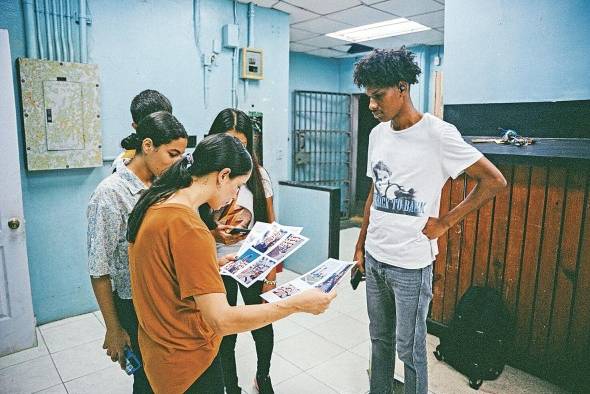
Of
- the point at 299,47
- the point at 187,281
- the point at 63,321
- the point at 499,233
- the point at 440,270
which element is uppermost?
the point at 299,47

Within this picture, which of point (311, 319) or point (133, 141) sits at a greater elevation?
point (133, 141)

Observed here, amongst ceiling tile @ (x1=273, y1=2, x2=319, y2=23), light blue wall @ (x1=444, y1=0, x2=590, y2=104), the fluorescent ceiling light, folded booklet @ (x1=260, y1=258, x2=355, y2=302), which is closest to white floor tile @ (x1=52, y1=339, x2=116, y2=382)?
folded booklet @ (x1=260, y1=258, x2=355, y2=302)

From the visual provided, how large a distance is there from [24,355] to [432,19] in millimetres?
5084

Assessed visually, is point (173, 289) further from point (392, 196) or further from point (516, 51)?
point (516, 51)

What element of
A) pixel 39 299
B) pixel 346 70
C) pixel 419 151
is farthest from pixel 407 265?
pixel 346 70

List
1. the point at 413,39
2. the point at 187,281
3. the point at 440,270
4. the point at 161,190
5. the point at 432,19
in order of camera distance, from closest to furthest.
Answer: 1. the point at 187,281
2. the point at 161,190
3. the point at 440,270
4. the point at 432,19
5. the point at 413,39

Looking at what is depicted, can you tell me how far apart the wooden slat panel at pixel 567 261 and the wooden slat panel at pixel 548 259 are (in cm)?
3

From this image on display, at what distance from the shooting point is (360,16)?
454cm

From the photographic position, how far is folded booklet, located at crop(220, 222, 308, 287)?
1621 mm

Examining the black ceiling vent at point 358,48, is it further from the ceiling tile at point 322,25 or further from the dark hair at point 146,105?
the dark hair at point 146,105

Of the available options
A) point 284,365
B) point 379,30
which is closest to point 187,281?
point 284,365

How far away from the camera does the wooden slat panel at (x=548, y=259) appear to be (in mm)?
2295

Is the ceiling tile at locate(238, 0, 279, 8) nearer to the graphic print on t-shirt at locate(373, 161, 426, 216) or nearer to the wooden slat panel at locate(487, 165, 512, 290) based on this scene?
the wooden slat panel at locate(487, 165, 512, 290)

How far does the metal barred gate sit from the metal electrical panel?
12.2ft
